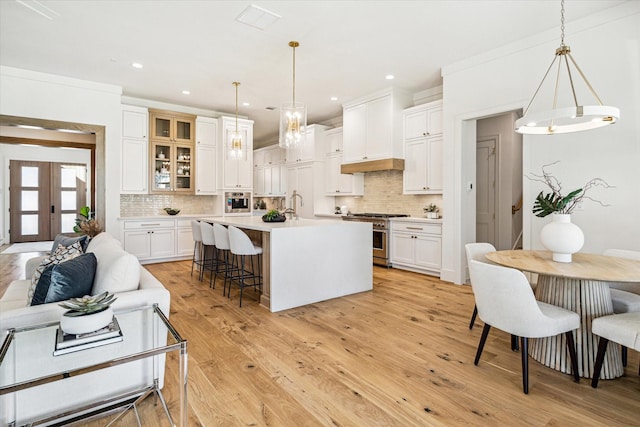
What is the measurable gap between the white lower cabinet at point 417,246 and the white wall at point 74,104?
472 cm

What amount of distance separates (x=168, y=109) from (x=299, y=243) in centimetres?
461

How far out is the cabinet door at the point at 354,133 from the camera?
19.8 feet

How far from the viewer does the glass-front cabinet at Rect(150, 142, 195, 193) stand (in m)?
6.30

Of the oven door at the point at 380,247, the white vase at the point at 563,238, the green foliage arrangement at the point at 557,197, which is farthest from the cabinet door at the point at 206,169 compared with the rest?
the white vase at the point at 563,238

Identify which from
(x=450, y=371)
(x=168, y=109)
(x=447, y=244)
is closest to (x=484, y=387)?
(x=450, y=371)

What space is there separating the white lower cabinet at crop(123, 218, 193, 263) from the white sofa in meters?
3.67

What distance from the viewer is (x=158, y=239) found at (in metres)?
6.08

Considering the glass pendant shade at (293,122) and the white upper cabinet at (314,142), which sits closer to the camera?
the glass pendant shade at (293,122)

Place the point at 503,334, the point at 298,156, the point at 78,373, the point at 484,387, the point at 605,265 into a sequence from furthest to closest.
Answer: the point at 298,156 < the point at 503,334 < the point at 605,265 < the point at 484,387 < the point at 78,373

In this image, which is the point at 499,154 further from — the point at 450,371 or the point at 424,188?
the point at 450,371

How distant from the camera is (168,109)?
6531mm

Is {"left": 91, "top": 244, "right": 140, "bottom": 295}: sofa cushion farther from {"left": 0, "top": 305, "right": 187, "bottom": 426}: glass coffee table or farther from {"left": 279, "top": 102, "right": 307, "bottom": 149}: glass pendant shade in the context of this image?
{"left": 279, "top": 102, "right": 307, "bottom": 149}: glass pendant shade

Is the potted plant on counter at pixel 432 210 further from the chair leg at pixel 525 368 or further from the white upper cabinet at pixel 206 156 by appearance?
the white upper cabinet at pixel 206 156

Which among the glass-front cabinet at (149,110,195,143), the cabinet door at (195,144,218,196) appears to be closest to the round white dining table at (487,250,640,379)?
the cabinet door at (195,144,218,196)
